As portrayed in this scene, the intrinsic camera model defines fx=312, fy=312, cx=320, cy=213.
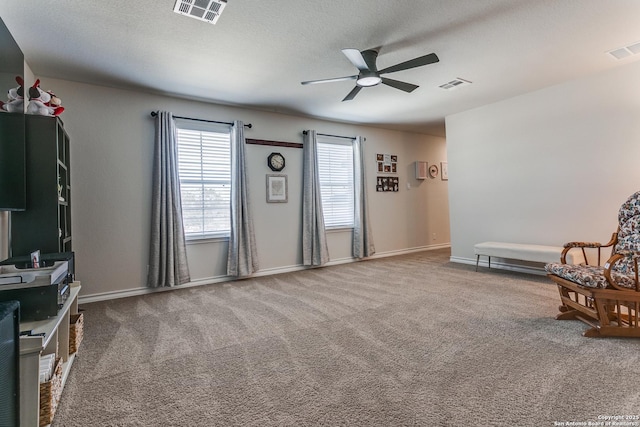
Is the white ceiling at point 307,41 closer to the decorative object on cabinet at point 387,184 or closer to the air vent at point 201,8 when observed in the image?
the air vent at point 201,8

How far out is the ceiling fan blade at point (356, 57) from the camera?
2.70 metres

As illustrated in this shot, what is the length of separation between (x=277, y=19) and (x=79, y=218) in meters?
3.16

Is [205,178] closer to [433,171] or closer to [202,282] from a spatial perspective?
[202,282]

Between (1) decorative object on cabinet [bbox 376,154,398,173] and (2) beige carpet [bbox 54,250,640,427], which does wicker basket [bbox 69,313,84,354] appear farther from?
(1) decorative object on cabinet [bbox 376,154,398,173]

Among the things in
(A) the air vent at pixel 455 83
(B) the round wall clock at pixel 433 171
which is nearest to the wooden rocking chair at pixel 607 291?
(A) the air vent at pixel 455 83

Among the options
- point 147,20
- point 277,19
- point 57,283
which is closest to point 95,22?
point 147,20

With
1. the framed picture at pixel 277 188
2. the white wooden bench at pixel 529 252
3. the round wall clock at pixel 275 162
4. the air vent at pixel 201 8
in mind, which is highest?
the air vent at pixel 201 8

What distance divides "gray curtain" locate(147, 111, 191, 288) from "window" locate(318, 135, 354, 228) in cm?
240

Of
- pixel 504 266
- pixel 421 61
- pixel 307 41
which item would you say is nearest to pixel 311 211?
pixel 307 41

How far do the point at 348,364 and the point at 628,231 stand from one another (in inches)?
112

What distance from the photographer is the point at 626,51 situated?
331 cm

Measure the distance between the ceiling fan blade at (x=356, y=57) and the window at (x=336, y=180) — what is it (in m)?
2.55

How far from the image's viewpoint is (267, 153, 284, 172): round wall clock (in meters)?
4.95

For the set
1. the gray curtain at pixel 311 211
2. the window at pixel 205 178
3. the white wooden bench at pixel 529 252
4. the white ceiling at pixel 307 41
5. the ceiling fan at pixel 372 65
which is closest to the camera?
the white ceiling at pixel 307 41
